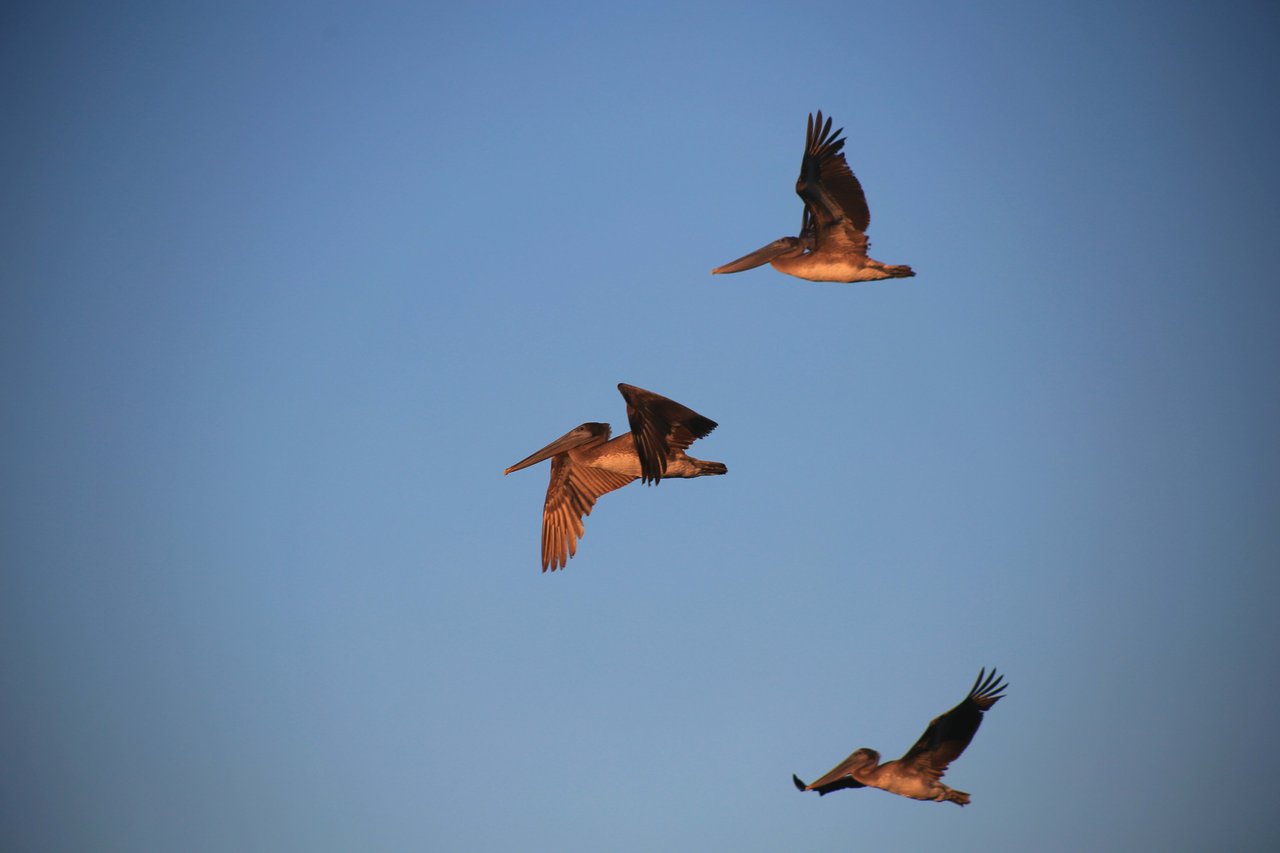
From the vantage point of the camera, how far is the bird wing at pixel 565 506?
1345 centimetres

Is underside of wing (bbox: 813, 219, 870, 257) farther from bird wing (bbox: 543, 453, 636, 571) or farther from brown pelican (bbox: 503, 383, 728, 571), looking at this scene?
bird wing (bbox: 543, 453, 636, 571)

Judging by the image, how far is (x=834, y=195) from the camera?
12.1 meters

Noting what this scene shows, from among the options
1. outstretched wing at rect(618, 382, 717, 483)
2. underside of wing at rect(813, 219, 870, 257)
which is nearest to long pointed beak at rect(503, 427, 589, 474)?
outstretched wing at rect(618, 382, 717, 483)

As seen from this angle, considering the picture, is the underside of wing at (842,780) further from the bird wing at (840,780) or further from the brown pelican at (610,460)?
the brown pelican at (610,460)

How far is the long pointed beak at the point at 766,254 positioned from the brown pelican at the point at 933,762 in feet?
15.9

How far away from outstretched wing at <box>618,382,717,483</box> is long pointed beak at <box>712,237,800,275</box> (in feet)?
7.33

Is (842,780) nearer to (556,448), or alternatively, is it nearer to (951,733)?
(951,733)

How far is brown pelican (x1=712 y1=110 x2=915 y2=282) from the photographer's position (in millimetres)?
12062

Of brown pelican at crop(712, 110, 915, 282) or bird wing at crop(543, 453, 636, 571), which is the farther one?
bird wing at crop(543, 453, 636, 571)

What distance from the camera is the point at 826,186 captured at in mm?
12164

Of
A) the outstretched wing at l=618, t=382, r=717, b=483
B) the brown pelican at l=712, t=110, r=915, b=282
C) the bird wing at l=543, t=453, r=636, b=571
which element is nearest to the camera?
the outstretched wing at l=618, t=382, r=717, b=483

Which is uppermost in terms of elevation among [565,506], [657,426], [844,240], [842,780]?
[844,240]

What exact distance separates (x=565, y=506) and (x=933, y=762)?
16.3ft

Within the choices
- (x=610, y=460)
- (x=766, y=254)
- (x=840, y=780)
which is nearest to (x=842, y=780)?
(x=840, y=780)
